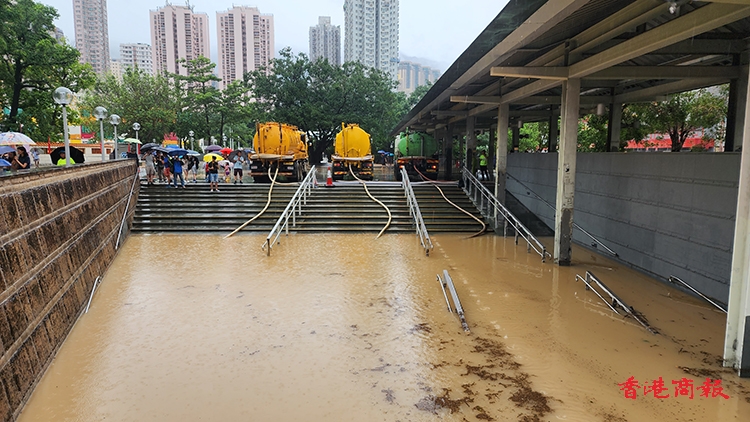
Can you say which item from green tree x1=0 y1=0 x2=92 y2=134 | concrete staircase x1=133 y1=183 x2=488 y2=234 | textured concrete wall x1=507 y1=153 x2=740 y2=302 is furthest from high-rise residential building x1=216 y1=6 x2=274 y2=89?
textured concrete wall x1=507 y1=153 x2=740 y2=302

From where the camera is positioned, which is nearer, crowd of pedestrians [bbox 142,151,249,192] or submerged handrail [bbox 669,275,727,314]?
submerged handrail [bbox 669,275,727,314]

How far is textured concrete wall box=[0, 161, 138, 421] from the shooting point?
4.79 meters

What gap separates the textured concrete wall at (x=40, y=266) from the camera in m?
4.79

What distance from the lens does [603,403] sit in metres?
4.77

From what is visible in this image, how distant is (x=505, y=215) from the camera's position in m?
13.7

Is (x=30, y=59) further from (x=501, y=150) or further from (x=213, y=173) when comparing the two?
(x=501, y=150)

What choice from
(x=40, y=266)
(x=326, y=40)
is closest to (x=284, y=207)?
(x=40, y=266)

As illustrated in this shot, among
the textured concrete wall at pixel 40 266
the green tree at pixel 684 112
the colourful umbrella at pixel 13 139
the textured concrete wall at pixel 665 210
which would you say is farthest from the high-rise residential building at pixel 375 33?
the textured concrete wall at pixel 40 266

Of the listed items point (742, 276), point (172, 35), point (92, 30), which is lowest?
point (742, 276)

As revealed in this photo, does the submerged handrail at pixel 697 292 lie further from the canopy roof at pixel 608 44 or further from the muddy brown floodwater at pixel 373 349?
the canopy roof at pixel 608 44

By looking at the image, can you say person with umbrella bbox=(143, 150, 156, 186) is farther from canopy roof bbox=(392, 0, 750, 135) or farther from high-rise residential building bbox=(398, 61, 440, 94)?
high-rise residential building bbox=(398, 61, 440, 94)

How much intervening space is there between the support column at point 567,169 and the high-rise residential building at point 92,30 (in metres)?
99.8

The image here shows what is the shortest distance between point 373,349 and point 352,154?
15456 millimetres

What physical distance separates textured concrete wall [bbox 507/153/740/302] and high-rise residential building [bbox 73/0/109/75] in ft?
327
